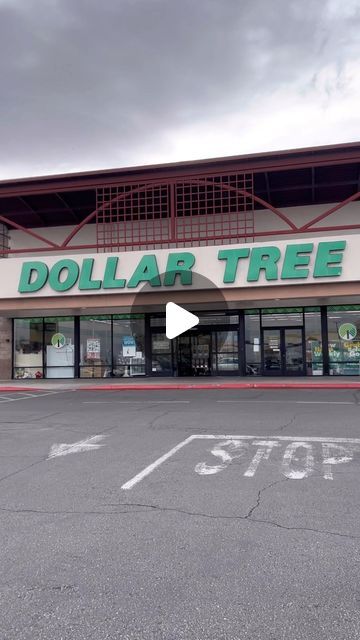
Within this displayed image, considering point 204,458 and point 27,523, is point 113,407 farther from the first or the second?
point 27,523

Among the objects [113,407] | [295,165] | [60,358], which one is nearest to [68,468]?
[113,407]

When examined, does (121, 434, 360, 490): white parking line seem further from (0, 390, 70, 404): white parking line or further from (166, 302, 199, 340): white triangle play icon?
(166, 302, 199, 340): white triangle play icon

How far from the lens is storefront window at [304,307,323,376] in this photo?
75.6ft

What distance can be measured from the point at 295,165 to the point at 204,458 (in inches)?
648

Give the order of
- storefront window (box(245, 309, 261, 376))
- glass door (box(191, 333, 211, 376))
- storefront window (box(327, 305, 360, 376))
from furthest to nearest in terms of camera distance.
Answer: glass door (box(191, 333, 211, 376)), storefront window (box(245, 309, 261, 376)), storefront window (box(327, 305, 360, 376))

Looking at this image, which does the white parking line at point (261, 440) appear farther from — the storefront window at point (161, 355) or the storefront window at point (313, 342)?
the storefront window at point (161, 355)

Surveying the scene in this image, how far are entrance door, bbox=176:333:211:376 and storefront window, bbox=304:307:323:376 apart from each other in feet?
14.4

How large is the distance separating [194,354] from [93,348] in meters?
4.89

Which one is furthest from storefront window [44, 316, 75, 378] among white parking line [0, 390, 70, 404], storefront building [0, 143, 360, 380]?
white parking line [0, 390, 70, 404]

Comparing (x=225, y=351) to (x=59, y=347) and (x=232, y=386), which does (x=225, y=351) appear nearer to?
(x=232, y=386)

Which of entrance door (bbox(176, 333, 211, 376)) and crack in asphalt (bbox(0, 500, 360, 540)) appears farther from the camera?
entrance door (bbox(176, 333, 211, 376))

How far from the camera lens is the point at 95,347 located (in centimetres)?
2522

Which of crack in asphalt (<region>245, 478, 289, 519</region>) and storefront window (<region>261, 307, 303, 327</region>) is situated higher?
storefront window (<region>261, 307, 303, 327</region>)

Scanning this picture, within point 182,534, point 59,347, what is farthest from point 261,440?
point 59,347
